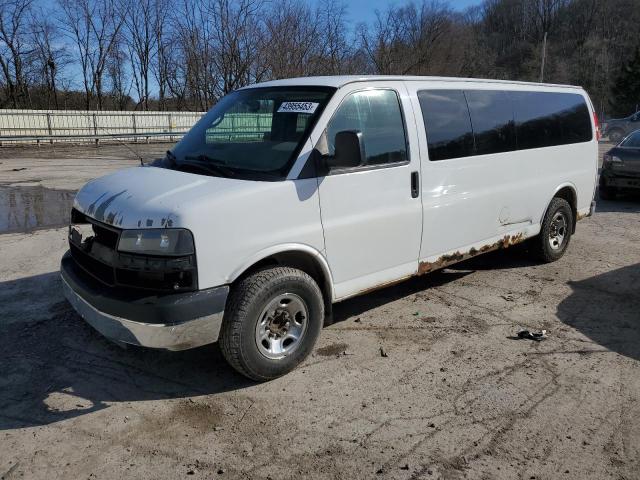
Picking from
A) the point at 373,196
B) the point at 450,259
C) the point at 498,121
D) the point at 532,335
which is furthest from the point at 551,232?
the point at 373,196

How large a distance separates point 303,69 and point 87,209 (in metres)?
21.2

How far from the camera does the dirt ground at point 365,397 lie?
302cm

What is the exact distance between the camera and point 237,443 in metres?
3.19

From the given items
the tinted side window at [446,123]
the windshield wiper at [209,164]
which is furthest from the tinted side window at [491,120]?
the windshield wiper at [209,164]

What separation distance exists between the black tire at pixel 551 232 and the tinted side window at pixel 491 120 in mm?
1210

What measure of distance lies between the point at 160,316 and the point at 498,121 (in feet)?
12.9

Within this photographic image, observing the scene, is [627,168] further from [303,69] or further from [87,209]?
[303,69]

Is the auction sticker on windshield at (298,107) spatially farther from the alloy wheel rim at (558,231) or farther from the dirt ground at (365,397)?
the alloy wheel rim at (558,231)

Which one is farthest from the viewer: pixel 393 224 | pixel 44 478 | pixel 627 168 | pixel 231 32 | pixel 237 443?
pixel 231 32

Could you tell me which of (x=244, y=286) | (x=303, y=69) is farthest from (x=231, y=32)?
(x=244, y=286)

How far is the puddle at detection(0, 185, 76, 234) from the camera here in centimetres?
870

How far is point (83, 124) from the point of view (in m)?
30.7

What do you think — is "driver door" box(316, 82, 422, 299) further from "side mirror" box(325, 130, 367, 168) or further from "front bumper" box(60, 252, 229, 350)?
"front bumper" box(60, 252, 229, 350)

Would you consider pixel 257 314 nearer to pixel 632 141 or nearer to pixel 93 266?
pixel 93 266
